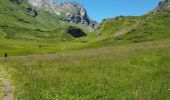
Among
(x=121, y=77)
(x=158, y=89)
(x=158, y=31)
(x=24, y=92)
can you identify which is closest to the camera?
(x=158, y=89)

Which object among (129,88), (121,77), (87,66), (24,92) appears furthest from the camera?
(87,66)

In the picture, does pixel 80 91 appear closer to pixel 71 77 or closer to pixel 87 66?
pixel 71 77

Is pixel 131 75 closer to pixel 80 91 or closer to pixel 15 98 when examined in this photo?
pixel 80 91

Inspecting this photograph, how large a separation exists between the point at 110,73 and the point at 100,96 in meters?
6.93

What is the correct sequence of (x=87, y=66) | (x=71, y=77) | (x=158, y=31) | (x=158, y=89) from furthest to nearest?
1. (x=158, y=31)
2. (x=87, y=66)
3. (x=71, y=77)
4. (x=158, y=89)

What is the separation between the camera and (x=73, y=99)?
18.6m

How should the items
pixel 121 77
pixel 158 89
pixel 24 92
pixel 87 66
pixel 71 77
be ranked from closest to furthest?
pixel 158 89 < pixel 24 92 < pixel 121 77 < pixel 71 77 < pixel 87 66

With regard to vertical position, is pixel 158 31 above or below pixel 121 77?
above

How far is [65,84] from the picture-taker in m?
22.5

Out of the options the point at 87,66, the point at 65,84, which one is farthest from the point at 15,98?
the point at 87,66

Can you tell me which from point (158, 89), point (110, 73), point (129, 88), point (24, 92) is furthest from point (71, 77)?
point (158, 89)

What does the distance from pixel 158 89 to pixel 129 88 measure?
1977mm

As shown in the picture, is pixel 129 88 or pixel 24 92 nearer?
pixel 129 88

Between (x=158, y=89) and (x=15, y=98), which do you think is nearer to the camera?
(x=158, y=89)
